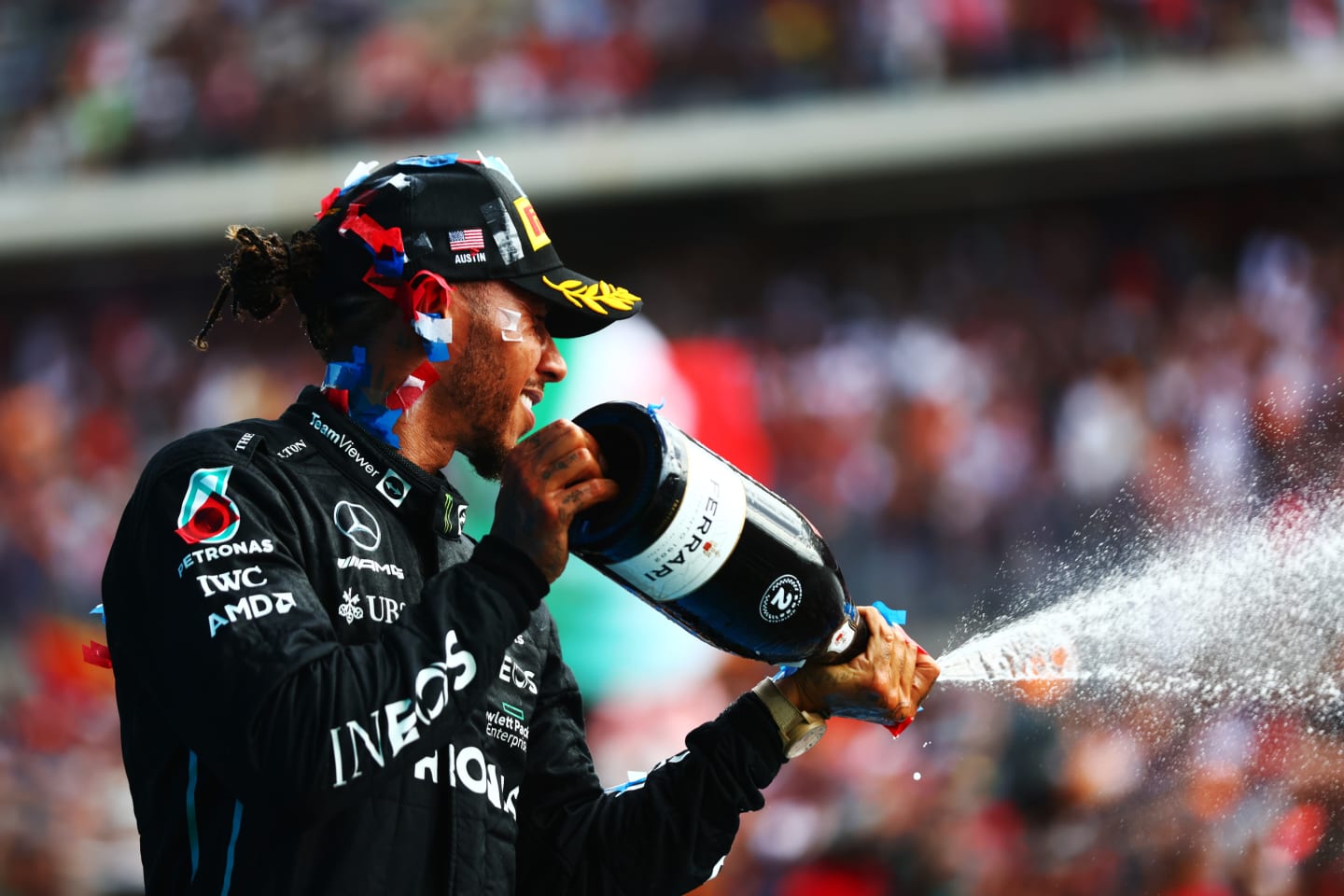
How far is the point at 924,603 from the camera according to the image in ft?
30.1

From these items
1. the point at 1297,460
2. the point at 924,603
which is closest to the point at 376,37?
the point at 924,603

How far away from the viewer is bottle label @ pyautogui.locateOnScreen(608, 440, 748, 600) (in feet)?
7.93

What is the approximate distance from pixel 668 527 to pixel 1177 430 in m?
6.62

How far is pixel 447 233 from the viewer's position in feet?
8.39

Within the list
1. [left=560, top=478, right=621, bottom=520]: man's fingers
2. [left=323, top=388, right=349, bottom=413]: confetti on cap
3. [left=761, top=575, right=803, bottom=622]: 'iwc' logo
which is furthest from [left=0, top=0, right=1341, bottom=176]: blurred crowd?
[left=560, top=478, right=621, bottom=520]: man's fingers

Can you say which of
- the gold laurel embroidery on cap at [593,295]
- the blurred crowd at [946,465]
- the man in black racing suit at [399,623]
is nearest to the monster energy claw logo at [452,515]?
the man in black racing suit at [399,623]

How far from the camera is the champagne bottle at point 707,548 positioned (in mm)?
2406

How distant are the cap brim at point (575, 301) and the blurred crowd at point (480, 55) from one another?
8699 millimetres

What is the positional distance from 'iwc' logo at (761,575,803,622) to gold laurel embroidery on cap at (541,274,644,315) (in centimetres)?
53

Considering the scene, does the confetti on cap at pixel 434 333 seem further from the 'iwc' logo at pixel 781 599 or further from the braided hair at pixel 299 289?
the 'iwc' logo at pixel 781 599

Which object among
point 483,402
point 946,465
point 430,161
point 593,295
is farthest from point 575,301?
point 946,465

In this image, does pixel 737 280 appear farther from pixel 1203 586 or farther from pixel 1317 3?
pixel 1203 586

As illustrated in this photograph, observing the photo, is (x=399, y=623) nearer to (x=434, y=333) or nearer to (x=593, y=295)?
(x=434, y=333)

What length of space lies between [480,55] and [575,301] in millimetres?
10133
